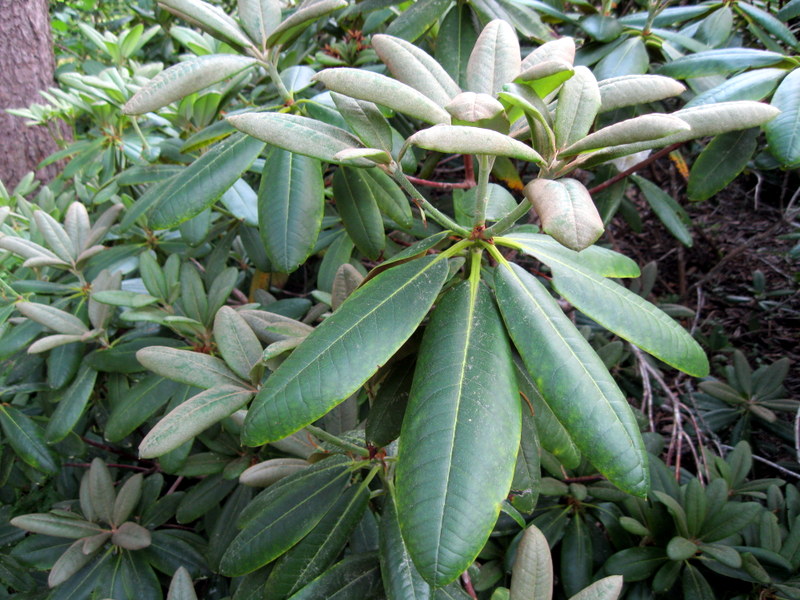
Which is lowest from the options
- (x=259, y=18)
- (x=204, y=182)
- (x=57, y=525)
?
(x=57, y=525)

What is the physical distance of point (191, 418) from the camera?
0.77m

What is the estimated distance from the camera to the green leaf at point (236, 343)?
35.6 inches

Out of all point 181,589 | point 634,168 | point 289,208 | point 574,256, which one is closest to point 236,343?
point 289,208

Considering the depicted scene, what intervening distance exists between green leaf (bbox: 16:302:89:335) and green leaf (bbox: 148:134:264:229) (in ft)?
1.46

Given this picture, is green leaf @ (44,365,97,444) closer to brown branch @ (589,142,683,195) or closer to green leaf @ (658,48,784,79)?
brown branch @ (589,142,683,195)

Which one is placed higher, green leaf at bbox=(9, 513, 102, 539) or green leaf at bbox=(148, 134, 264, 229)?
green leaf at bbox=(148, 134, 264, 229)

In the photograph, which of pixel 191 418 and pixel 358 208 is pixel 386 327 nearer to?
pixel 191 418

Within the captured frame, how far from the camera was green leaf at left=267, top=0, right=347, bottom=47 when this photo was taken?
80 cm

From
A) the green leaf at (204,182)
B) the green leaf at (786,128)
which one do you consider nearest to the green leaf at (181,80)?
the green leaf at (204,182)

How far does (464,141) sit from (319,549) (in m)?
0.73

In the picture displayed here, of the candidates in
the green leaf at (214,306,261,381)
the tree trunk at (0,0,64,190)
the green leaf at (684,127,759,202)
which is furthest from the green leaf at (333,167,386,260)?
the tree trunk at (0,0,64,190)

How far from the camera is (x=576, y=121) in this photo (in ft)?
2.01

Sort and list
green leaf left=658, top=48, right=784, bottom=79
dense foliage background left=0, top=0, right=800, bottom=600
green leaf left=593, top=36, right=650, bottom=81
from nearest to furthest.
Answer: dense foliage background left=0, top=0, right=800, bottom=600 → green leaf left=658, top=48, right=784, bottom=79 → green leaf left=593, top=36, right=650, bottom=81

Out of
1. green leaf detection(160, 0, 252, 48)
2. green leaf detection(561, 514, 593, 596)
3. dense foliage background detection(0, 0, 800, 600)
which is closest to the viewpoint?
dense foliage background detection(0, 0, 800, 600)
